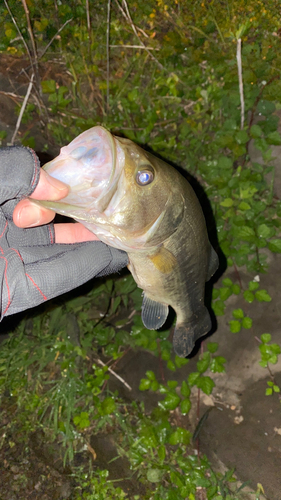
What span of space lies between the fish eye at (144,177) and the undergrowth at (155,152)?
2469mm

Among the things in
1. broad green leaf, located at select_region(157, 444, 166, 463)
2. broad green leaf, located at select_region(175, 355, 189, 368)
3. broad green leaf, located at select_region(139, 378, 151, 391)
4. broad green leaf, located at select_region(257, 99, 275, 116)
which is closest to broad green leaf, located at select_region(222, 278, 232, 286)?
broad green leaf, located at select_region(175, 355, 189, 368)

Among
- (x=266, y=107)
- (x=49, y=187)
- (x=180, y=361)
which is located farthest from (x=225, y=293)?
(x=49, y=187)

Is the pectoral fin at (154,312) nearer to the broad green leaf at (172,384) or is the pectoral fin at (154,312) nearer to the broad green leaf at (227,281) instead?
the broad green leaf at (227,281)

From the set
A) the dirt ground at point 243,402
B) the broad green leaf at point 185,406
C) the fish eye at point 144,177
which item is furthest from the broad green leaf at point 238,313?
the fish eye at point 144,177

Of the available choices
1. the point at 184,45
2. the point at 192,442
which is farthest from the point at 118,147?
the point at 192,442

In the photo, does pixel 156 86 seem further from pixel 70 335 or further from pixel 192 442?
pixel 192 442

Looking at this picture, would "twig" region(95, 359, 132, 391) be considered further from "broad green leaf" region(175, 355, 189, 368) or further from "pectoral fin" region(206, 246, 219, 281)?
"pectoral fin" region(206, 246, 219, 281)

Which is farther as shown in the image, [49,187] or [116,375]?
[116,375]

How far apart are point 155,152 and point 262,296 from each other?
7.31 ft

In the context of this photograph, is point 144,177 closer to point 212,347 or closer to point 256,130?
point 256,130

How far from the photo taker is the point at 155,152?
4.40 meters

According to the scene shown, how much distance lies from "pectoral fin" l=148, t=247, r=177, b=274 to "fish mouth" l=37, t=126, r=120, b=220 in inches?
23.0

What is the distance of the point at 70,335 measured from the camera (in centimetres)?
468

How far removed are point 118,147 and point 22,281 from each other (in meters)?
1.12
